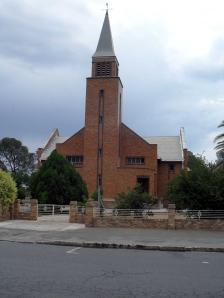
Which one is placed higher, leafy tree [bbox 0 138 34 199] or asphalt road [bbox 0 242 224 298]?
leafy tree [bbox 0 138 34 199]

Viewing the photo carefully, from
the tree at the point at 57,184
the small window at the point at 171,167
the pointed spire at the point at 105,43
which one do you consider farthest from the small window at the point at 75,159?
the tree at the point at 57,184

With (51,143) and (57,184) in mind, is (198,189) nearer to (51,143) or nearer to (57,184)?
(57,184)

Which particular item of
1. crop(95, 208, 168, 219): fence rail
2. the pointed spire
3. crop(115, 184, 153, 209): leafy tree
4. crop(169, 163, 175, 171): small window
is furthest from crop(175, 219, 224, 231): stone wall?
crop(169, 163, 175, 171): small window

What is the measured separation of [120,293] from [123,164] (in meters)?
50.4

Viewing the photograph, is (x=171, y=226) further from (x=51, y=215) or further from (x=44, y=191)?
(x=44, y=191)

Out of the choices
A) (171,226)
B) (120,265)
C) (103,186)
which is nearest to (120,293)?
(120,265)

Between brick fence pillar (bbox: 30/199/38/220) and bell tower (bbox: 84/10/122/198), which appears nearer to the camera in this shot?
brick fence pillar (bbox: 30/199/38/220)

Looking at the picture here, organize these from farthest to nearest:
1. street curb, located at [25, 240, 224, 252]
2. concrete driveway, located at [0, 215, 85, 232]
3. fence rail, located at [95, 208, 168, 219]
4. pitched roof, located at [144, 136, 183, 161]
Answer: pitched roof, located at [144, 136, 183, 161]
fence rail, located at [95, 208, 168, 219]
concrete driveway, located at [0, 215, 85, 232]
street curb, located at [25, 240, 224, 252]

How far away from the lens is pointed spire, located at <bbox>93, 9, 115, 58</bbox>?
59500 millimetres

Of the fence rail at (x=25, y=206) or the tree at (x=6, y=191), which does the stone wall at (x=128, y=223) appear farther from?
the fence rail at (x=25, y=206)

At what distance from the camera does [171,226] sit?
80.6ft

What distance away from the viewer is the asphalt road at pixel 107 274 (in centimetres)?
849

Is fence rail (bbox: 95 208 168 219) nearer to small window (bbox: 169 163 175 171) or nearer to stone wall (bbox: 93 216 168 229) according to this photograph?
stone wall (bbox: 93 216 168 229)

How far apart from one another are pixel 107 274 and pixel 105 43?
173ft
